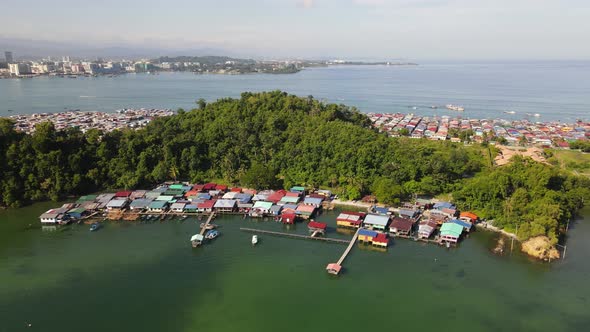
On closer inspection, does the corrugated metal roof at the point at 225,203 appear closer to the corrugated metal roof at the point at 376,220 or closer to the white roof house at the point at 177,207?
the white roof house at the point at 177,207

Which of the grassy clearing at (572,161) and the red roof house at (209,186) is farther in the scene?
the grassy clearing at (572,161)

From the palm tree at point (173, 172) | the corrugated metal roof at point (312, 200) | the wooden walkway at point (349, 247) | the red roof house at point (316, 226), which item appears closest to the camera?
the wooden walkway at point (349, 247)

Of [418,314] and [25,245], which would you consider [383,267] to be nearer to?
[418,314]

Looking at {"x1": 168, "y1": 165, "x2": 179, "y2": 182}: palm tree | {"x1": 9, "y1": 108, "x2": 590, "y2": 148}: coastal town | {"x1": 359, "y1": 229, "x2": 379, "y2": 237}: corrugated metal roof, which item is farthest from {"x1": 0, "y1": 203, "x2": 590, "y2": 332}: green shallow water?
{"x1": 9, "y1": 108, "x2": 590, "y2": 148}: coastal town

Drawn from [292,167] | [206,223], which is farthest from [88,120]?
[206,223]

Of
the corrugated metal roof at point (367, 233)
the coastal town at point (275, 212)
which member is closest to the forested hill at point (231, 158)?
the coastal town at point (275, 212)
